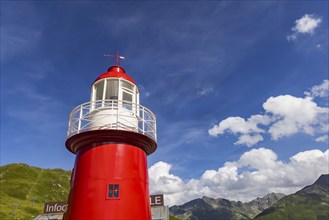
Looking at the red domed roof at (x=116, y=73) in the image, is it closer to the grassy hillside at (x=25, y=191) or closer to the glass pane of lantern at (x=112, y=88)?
the glass pane of lantern at (x=112, y=88)

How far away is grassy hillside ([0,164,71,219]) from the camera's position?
362 feet

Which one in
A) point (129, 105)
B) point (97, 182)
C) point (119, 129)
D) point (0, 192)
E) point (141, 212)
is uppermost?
point (0, 192)

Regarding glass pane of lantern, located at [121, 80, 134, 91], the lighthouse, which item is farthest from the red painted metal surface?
glass pane of lantern, located at [121, 80, 134, 91]

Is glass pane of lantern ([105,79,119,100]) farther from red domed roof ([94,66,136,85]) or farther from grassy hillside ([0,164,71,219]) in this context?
grassy hillside ([0,164,71,219])

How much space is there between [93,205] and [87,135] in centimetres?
311

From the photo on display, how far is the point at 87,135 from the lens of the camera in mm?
13586

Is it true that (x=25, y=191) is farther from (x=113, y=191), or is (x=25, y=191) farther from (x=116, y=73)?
(x=113, y=191)

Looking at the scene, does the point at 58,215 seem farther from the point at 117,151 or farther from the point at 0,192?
the point at 0,192

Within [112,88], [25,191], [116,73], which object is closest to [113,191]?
[112,88]

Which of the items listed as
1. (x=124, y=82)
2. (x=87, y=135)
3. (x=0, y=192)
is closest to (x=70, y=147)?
(x=87, y=135)

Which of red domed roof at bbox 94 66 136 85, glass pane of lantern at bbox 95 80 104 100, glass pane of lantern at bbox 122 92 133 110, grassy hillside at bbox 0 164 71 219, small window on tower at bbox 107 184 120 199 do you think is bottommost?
small window on tower at bbox 107 184 120 199

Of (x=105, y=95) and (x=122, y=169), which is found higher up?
(x=105, y=95)

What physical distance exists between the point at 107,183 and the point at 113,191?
0.44 meters

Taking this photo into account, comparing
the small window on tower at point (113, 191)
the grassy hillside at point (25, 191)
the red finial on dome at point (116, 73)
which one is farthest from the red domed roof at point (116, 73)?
the grassy hillside at point (25, 191)
